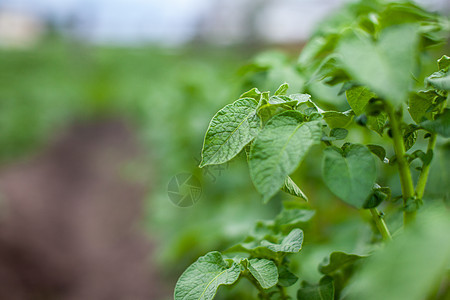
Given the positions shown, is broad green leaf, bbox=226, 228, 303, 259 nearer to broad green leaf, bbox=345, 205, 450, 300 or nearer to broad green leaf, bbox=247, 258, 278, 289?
broad green leaf, bbox=247, 258, 278, 289

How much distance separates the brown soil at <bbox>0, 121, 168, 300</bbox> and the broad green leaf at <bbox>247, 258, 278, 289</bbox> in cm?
148

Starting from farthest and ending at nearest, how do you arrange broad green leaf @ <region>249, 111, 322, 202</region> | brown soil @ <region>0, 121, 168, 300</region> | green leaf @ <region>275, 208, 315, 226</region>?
brown soil @ <region>0, 121, 168, 300</region> < green leaf @ <region>275, 208, 315, 226</region> < broad green leaf @ <region>249, 111, 322, 202</region>

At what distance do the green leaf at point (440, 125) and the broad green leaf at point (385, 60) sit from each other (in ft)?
0.59

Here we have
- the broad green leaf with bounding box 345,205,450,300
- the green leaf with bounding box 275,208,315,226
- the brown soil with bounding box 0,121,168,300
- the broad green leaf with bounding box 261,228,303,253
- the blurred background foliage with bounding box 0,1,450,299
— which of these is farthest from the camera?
the brown soil with bounding box 0,121,168,300

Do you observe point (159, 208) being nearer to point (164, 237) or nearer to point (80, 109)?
point (164, 237)

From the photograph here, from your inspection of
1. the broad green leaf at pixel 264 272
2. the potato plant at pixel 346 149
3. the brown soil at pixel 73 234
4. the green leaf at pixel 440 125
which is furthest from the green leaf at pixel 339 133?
the brown soil at pixel 73 234

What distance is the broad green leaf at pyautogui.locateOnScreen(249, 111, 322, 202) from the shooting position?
19.6 inches

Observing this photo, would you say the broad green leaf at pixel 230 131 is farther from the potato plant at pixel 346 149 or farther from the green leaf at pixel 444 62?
the green leaf at pixel 444 62

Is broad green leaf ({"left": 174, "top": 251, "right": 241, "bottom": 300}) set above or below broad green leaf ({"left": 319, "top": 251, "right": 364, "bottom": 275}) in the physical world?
above

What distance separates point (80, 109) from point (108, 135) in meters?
2.66

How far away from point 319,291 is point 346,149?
26cm

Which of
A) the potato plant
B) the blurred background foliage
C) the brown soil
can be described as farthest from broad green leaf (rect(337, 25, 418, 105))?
the brown soil

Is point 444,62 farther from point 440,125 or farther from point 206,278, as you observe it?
point 206,278

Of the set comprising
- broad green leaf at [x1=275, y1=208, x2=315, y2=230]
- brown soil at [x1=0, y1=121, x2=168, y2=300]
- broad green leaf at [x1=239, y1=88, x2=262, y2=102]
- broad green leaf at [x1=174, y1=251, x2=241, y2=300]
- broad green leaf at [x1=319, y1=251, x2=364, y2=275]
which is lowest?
brown soil at [x1=0, y1=121, x2=168, y2=300]
